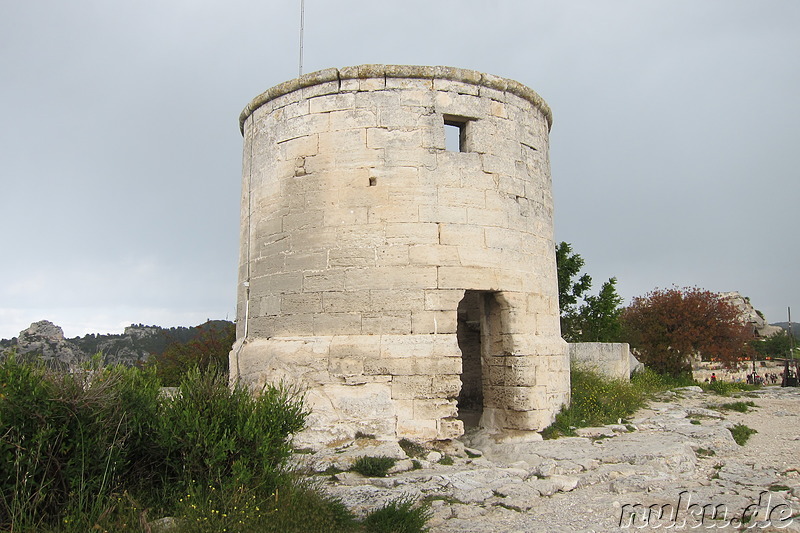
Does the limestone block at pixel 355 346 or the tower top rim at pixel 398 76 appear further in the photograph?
the tower top rim at pixel 398 76

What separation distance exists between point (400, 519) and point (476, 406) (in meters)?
6.38

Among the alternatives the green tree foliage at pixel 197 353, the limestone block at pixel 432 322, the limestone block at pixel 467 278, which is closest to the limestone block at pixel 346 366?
the limestone block at pixel 432 322

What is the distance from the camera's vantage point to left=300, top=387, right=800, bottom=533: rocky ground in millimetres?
4773

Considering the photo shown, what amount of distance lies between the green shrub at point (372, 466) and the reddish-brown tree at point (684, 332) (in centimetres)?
1303

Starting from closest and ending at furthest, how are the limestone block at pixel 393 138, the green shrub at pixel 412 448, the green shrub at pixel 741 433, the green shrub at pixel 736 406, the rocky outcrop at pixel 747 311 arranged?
the green shrub at pixel 412 448 < the limestone block at pixel 393 138 < the green shrub at pixel 741 433 < the green shrub at pixel 736 406 < the rocky outcrop at pixel 747 311

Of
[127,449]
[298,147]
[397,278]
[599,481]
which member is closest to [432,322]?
[397,278]

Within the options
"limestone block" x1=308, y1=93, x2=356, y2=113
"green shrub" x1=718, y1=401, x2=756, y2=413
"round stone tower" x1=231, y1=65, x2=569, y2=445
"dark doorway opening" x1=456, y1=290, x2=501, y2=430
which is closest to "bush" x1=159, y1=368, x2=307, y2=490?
"round stone tower" x1=231, y1=65, x2=569, y2=445

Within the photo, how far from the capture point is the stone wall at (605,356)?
12.3 m

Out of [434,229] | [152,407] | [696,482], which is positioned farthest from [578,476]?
[152,407]

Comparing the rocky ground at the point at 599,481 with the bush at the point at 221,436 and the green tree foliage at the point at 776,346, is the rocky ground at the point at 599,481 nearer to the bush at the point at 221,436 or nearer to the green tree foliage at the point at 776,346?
the bush at the point at 221,436

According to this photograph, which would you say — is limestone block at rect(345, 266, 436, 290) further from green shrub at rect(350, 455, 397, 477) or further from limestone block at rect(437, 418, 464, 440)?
green shrub at rect(350, 455, 397, 477)

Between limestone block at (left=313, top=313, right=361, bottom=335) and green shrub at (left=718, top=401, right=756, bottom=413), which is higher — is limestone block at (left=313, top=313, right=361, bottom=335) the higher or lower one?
the higher one

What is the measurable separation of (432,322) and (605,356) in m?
6.80

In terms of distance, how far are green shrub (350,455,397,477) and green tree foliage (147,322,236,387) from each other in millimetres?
7655
